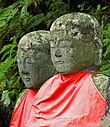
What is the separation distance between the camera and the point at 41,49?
2.84 m

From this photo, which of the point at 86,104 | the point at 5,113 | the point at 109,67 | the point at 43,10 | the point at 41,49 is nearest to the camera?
the point at 86,104

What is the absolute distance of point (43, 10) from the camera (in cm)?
502

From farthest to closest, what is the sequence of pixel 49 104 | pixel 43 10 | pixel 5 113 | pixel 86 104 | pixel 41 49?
pixel 43 10, pixel 5 113, pixel 41 49, pixel 49 104, pixel 86 104

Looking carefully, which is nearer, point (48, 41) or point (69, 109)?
point (69, 109)

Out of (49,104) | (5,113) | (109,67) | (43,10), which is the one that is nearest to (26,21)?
(43,10)

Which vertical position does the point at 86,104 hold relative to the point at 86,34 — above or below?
below

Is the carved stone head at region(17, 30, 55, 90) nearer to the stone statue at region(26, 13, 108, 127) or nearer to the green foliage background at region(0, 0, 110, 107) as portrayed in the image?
the stone statue at region(26, 13, 108, 127)

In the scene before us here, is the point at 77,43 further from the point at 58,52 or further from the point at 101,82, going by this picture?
the point at 101,82

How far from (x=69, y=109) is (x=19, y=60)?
565 millimetres

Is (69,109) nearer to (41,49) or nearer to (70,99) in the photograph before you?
(70,99)

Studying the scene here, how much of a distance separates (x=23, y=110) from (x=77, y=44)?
2.01ft

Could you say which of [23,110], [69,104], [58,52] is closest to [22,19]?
[23,110]

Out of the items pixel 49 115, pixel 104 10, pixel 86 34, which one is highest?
pixel 86 34

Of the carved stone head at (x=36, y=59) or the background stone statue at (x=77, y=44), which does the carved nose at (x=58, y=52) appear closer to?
the background stone statue at (x=77, y=44)
